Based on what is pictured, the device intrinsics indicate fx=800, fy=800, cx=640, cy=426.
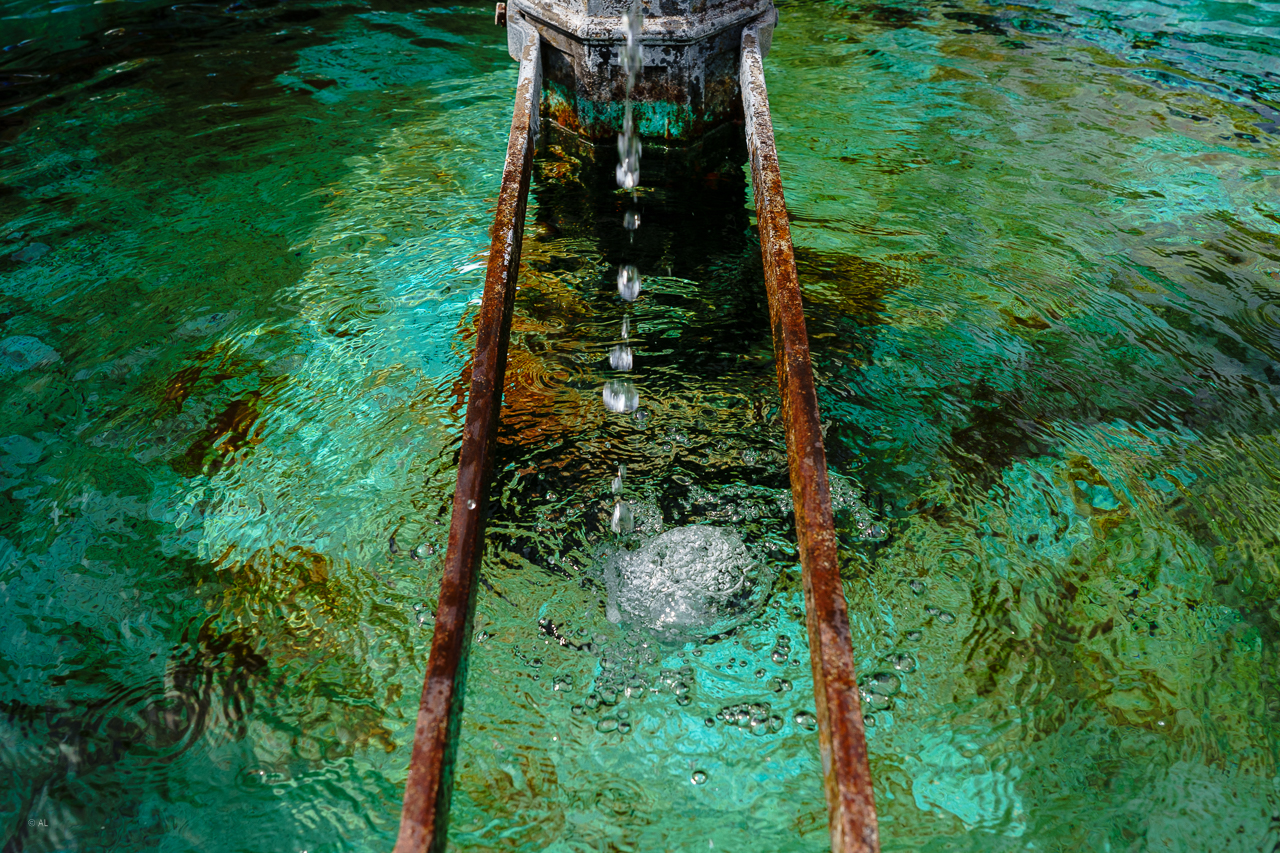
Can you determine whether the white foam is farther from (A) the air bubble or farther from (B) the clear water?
(A) the air bubble

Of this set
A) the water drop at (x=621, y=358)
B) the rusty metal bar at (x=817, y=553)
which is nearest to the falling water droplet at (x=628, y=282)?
the water drop at (x=621, y=358)

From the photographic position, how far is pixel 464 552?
1.83 metres

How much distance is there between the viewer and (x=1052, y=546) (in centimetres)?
249

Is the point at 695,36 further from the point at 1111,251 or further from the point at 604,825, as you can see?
the point at 604,825

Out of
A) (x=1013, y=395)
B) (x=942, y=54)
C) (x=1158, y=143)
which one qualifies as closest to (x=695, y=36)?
(x=1013, y=395)

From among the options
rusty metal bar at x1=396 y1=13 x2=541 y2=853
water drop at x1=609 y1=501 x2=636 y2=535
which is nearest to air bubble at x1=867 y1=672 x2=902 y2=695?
water drop at x1=609 y1=501 x2=636 y2=535

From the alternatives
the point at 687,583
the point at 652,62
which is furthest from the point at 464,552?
the point at 652,62

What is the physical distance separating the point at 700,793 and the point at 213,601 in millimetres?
1532

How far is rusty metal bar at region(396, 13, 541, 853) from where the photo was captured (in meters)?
1.40

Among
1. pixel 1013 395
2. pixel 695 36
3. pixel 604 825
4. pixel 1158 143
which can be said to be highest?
pixel 695 36

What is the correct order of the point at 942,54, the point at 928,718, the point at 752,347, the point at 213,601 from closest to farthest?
1. the point at 928,718
2. the point at 213,601
3. the point at 752,347
4. the point at 942,54

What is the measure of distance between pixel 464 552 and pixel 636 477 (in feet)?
3.12

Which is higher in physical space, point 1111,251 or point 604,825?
point 1111,251

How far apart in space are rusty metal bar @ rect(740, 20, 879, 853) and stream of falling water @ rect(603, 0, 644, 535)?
0.63 m
